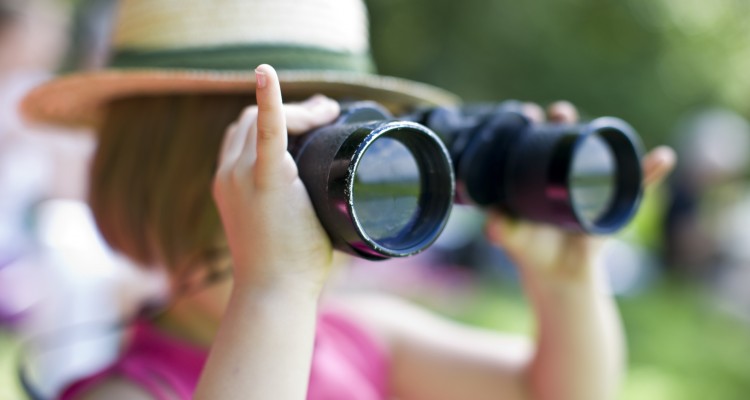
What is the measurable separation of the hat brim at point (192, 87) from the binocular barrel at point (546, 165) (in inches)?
3.2

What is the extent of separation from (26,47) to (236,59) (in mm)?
2159

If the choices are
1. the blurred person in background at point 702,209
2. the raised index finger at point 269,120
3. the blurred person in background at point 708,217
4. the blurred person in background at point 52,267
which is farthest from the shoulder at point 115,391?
the blurred person in background at point 702,209

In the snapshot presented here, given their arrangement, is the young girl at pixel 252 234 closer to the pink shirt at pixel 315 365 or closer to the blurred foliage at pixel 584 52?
the pink shirt at pixel 315 365

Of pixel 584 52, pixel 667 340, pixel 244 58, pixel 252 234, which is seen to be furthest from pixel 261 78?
pixel 584 52

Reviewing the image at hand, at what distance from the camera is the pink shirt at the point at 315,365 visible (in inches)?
33.2

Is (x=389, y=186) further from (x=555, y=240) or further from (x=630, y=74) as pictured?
(x=630, y=74)

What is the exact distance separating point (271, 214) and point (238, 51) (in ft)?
0.98

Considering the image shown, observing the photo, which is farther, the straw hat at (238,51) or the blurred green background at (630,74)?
the blurred green background at (630,74)

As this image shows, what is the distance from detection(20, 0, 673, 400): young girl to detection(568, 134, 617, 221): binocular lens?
12 centimetres

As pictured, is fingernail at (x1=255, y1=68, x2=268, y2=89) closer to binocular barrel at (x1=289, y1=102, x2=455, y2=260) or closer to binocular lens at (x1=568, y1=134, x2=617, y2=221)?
binocular barrel at (x1=289, y1=102, x2=455, y2=260)

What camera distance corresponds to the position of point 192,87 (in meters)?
0.82

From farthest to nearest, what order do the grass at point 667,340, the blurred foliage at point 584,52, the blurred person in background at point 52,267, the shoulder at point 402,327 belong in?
the blurred foliage at point 584,52 < the grass at point 667,340 < the blurred person in background at point 52,267 < the shoulder at point 402,327

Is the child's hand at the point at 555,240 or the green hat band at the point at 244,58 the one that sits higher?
the green hat band at the point at 244,58

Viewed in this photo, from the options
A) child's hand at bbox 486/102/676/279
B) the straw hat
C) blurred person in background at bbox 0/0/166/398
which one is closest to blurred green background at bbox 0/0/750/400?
blurred person in background at bbox 0/0/166/398
